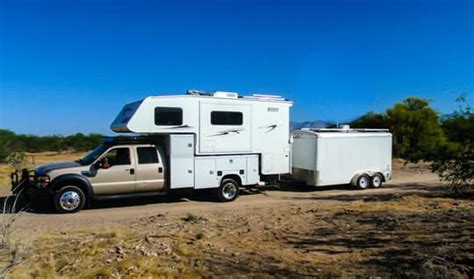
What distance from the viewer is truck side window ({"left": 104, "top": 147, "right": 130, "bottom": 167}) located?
12.4m

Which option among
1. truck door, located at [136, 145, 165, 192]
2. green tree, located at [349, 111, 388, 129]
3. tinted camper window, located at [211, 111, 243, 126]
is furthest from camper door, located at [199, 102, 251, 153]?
green tree, located at [349, 111, 388, 129]

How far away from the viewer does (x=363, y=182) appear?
685 inches

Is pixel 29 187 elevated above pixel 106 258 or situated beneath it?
elevated above

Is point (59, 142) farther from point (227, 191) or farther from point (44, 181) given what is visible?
point (44, 181)

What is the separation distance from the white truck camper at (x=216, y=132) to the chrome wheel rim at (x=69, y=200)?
2340mm

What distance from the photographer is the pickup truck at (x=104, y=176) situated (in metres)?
11.7

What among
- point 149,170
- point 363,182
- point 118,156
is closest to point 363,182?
→ point 363,182

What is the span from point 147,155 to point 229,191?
2.94 metres

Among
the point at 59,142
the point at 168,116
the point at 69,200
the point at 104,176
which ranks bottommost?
the point at 69,200

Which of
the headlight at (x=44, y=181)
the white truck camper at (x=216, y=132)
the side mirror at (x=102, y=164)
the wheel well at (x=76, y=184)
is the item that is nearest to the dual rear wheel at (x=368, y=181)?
the white truck camper at (x=216, y=132)

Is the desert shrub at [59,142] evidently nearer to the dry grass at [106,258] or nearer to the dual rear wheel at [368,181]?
the dual rear wheel at [368,181]

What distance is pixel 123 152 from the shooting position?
41.3ft

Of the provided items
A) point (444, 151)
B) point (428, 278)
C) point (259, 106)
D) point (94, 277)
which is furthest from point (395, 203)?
point (94, 277)

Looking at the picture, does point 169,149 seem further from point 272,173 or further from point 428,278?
point 428,278
